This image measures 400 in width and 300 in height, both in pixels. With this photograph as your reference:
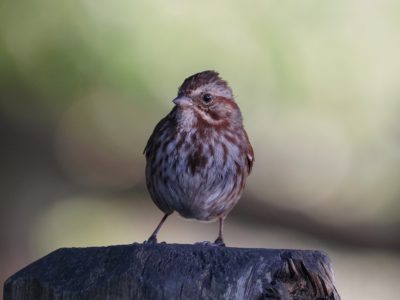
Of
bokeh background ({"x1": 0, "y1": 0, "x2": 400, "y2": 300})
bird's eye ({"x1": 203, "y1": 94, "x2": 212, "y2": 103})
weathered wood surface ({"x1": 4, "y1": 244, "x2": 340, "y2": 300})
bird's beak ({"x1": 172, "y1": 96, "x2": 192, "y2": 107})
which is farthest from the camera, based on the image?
bokeh background ({"x1": 0, "y1": 0, "x2": 400, "y2": 300})

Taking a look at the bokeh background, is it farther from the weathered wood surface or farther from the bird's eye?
the weathered wood surface

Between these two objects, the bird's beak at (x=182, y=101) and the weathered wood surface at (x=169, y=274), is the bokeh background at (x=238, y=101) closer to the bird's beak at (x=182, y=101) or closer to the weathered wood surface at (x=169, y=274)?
the bird's beak at (x=182, y=101)

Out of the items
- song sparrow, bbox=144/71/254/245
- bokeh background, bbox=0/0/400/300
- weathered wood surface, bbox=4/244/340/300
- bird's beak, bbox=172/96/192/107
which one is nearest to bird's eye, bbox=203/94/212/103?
song sparrow, bbox=144/71/254/245

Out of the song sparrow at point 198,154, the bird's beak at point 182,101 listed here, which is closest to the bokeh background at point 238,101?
the song sparrow at point 198,154

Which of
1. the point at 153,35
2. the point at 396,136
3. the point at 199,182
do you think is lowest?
the point at 199,182

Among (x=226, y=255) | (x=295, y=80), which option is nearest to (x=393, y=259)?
(x=295, y=80)

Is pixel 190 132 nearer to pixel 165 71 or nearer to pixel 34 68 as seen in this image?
pixel 165 71
